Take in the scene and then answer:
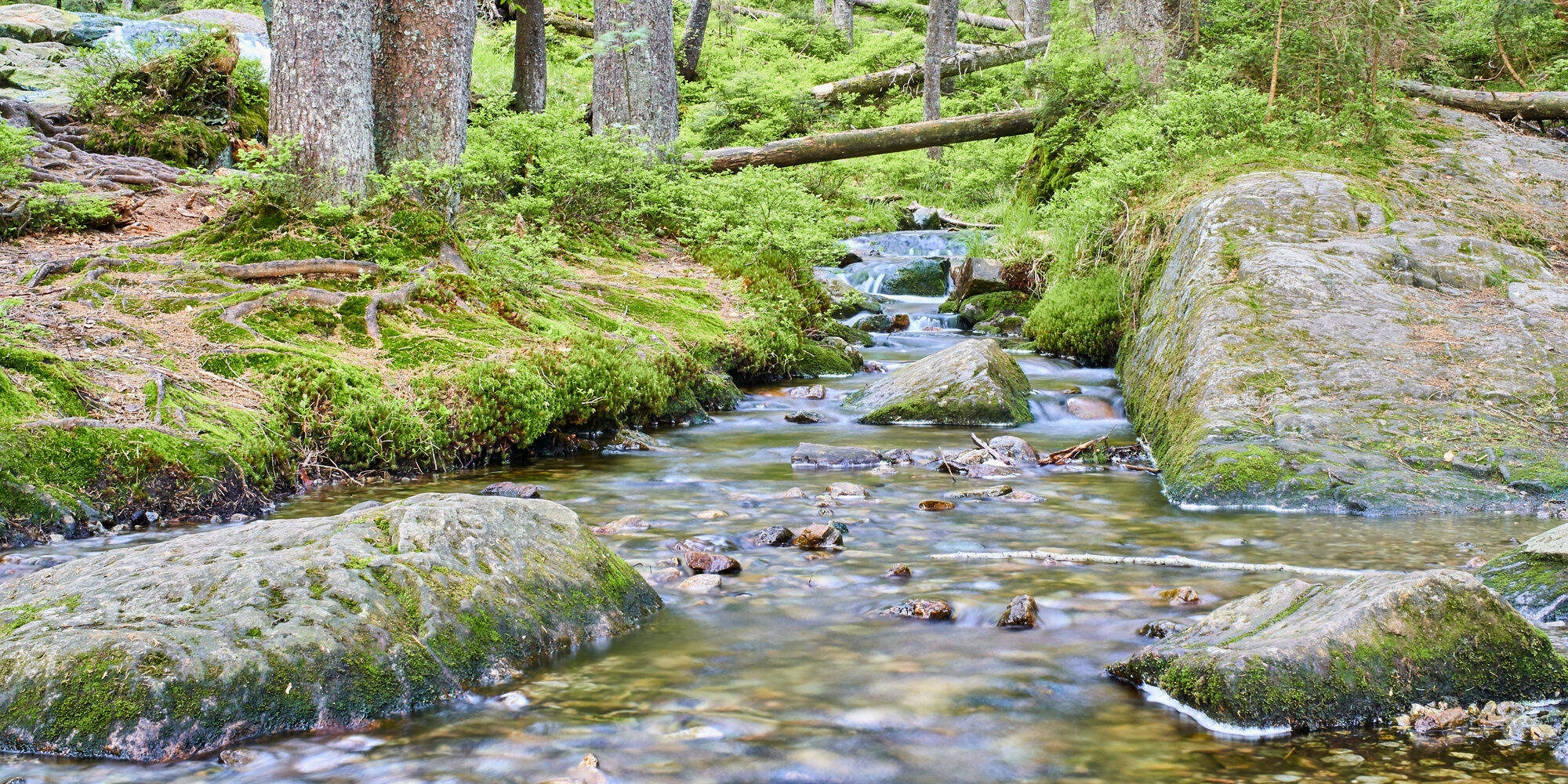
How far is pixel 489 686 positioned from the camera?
3.19m

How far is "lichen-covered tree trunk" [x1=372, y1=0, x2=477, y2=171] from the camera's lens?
805 cm

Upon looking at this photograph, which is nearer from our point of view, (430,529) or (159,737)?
(159,737)

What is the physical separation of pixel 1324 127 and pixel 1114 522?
7185 millimetres

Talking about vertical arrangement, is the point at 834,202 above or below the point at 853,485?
above

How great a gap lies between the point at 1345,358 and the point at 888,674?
4.84m

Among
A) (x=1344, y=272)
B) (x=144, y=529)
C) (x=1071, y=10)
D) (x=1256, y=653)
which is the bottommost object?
(x=144, y=529)

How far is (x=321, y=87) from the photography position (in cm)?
718

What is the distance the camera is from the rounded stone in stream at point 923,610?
13.0ft

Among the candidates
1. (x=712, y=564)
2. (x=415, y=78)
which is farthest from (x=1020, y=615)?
(x=415, y=78)

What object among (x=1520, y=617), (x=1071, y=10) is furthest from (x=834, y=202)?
(x=1520, y=617)

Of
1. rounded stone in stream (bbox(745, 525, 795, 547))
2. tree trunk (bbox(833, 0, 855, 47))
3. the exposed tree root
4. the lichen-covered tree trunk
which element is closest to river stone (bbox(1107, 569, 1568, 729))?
rounded stone in stream (bbox(745, 525, 795, 547))

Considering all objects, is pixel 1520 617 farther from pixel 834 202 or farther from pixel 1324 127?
pixel 834 202

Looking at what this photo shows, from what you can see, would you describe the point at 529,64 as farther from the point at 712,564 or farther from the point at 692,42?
the point at 692,42

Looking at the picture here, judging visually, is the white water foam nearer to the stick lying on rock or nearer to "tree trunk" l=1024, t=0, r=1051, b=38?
the stick lying on rock
